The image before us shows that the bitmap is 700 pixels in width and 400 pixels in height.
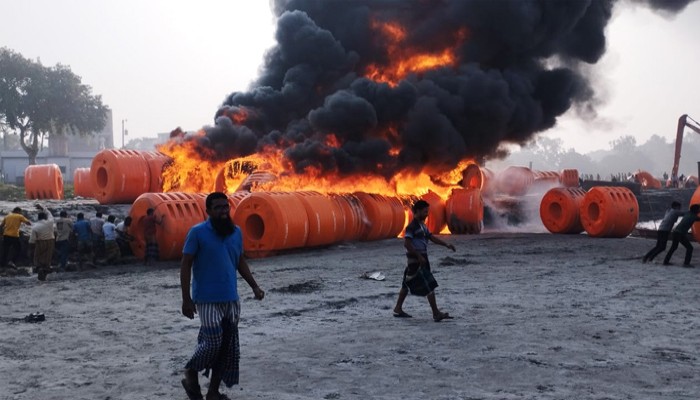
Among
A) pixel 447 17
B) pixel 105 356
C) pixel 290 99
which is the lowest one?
pixel 105 356

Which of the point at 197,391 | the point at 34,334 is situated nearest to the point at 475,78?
the point at 34,334

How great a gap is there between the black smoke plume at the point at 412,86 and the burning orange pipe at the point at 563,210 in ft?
12.0

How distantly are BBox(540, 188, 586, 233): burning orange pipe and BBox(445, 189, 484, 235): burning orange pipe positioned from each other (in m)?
2.00

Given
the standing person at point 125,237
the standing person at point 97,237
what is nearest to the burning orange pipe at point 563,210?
the standing person at point 125,237

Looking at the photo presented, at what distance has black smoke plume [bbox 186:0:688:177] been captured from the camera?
23016mm

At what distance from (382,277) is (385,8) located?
53.8 ft

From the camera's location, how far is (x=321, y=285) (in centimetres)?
1221

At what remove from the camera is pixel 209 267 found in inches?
223

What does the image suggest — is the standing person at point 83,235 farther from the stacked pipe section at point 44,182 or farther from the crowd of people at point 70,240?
the stacked pipe section at point 44,182

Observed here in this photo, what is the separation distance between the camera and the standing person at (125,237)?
1667 cm

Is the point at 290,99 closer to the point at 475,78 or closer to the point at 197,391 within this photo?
the point at 475,78

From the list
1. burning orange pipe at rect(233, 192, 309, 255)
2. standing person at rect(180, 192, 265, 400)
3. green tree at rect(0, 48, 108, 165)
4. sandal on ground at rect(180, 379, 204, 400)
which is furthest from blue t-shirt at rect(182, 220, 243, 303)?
green tree at rect(0, 48, 108, 165)

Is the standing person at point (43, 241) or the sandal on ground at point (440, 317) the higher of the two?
the standing person at point (43, 241)

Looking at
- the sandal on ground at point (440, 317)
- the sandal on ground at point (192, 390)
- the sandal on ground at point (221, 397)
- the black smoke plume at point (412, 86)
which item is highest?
the black smoke plume at point (412, 86)
